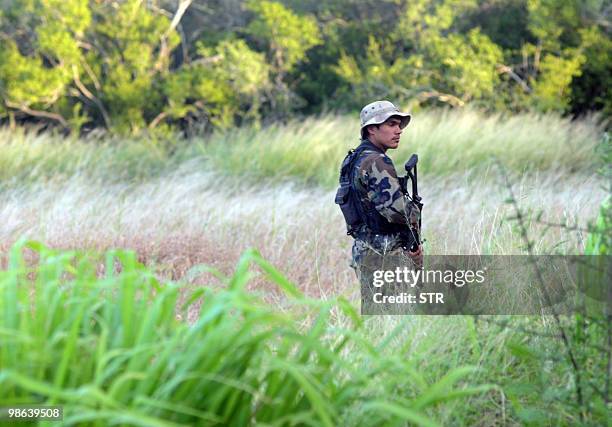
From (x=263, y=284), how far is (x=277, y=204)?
224 cm

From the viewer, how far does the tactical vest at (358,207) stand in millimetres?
5133

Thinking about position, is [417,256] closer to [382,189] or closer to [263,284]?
[382,189]

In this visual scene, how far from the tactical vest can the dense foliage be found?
33.3 ft

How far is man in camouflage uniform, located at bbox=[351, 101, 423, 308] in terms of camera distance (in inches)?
195

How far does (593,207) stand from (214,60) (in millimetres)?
10546

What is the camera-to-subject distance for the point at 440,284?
486 cm

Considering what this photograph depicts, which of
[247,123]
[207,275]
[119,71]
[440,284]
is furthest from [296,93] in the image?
[440,284]

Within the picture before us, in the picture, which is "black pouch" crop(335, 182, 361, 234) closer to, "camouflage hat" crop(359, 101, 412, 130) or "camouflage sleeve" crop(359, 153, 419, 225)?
"camouflage sleeve" crop(359, 153, 419, 225)

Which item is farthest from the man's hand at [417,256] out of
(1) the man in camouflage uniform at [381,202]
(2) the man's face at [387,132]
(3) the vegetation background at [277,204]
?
(2) the man's face at [387,132]

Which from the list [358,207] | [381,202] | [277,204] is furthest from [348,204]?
[277,204]

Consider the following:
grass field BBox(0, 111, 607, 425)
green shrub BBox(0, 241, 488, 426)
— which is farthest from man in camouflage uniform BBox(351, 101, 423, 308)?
green shrub BBox(0, 241, 488, 426)

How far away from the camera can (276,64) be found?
57.1 feet

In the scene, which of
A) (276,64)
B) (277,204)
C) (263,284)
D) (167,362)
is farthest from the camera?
(276,64)

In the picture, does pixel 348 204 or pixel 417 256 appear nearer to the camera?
pixel 417 256
